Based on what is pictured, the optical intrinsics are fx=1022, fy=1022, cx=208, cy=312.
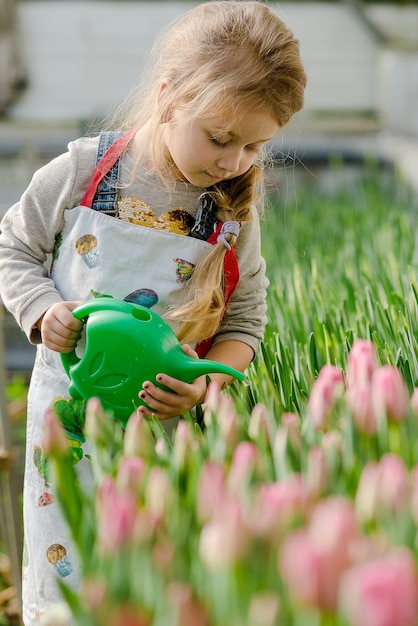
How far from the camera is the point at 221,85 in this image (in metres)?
1.43

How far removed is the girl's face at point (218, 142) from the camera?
1431 mm

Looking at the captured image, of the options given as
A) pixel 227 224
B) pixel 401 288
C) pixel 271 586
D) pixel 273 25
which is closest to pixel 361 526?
pixel 271 586

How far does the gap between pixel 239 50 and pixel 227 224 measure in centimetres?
25

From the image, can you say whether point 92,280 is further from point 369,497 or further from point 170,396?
point 369,497

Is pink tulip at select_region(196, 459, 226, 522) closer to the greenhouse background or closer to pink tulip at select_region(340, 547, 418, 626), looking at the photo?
pink tulip at select_region(340, 547, 418, 626)

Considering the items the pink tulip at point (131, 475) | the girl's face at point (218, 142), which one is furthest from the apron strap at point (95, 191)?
the pink tulip at point (131, 475)

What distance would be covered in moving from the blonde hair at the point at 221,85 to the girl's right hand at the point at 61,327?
15cm

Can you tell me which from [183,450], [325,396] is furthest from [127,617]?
[325,396]

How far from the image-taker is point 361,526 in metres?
0.77

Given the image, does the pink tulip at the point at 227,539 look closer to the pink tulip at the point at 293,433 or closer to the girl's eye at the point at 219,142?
the pink tulip at the point at 293,433

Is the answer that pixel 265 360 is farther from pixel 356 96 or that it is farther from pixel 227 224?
pixel 356 96

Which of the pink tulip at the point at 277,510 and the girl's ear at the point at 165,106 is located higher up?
the girl's ear at the point at 165,106

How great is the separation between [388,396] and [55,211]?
766mm

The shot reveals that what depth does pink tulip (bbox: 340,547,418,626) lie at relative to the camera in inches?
22.6
